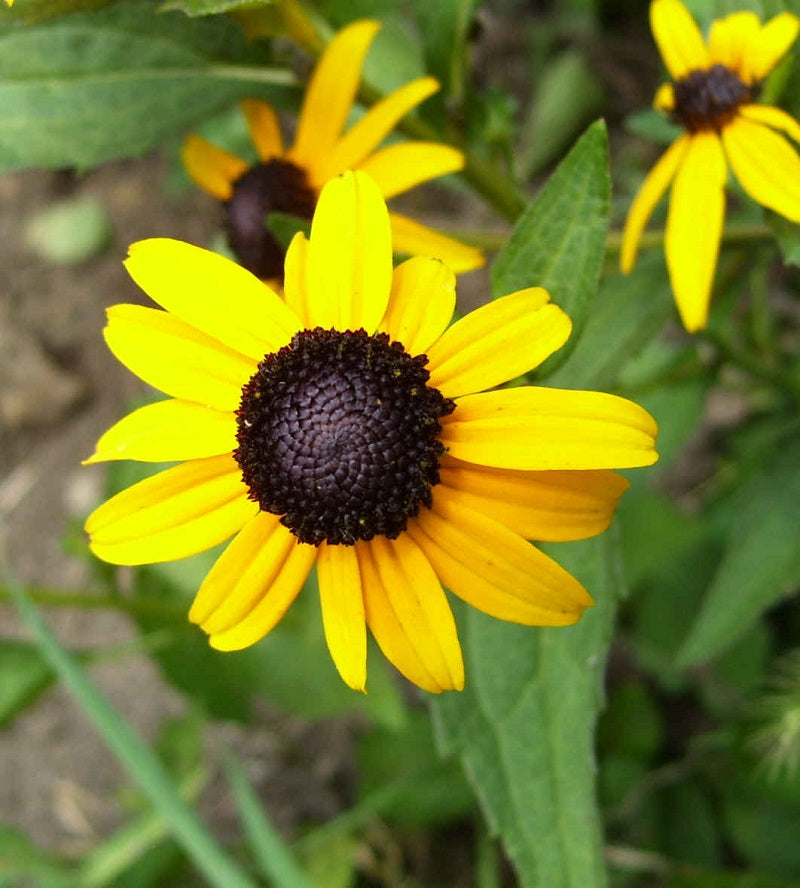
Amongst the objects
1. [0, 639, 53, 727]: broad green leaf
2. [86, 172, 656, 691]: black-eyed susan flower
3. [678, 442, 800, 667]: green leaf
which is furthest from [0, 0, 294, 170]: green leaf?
[678, 442, 800, 667]: green leaf

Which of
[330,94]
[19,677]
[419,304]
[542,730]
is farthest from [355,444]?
[19,677]

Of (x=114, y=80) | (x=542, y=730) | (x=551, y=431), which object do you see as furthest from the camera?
(x=114, y=80)

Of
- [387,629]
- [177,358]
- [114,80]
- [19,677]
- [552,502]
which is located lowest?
[19,677]

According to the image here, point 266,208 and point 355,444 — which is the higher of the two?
point 266,208

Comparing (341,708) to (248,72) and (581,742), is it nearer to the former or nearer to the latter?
(581,742)

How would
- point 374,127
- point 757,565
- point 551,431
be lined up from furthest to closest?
point 757,565 < point 374,127 < point 551,431

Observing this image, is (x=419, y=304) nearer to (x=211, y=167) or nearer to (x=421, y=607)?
(x=421, y=607)

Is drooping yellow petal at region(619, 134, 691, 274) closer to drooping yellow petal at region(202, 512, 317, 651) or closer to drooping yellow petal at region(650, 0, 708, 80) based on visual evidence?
drooping yellow petal at region(650, 0, 708, 80)
